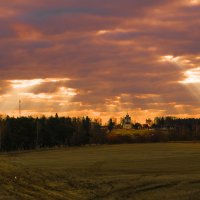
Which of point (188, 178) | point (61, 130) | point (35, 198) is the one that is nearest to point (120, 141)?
point (61, 130)

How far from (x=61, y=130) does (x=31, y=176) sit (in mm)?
148283

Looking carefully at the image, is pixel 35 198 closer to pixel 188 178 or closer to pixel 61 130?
pixel 188 178

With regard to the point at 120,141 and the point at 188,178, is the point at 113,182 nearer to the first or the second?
the point at 188,178

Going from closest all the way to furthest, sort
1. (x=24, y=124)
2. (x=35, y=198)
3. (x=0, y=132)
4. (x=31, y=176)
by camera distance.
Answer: (x=35, y=198), (x=31, y=176), (x=0, y=132), (x=24, y=124)

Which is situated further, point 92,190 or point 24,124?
point 24,124

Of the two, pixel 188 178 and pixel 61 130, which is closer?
pixel 188 178

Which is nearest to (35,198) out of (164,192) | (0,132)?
(164,192)

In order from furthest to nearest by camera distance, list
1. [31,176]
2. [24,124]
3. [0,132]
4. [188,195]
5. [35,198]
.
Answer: [24,124], [0,132], [31,176], [188,195], [35,198]

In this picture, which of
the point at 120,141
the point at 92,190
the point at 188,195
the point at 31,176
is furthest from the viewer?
Answer: the point at 120,141

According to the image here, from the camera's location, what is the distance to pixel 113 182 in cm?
5200

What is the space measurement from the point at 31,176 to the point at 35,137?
13379 centimetres

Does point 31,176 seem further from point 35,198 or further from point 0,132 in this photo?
point 0,132

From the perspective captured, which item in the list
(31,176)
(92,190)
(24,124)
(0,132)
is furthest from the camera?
(24,124)

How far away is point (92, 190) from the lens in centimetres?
4678
